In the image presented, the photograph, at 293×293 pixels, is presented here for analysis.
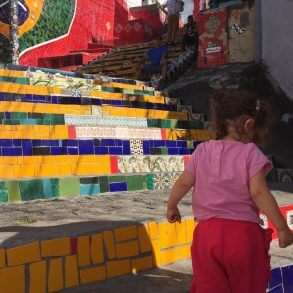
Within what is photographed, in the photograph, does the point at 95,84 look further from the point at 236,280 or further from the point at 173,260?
the point at 236,280

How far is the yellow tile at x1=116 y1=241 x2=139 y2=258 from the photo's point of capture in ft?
8.98

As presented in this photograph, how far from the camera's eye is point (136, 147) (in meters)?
5.74

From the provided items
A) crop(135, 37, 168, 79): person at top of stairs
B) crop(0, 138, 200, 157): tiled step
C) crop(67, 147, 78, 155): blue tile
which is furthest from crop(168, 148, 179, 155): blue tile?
crop(135, 37, 168, 79): person at top of stairs

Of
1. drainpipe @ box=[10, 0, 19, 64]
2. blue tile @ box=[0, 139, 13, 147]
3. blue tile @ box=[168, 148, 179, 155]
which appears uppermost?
drainpipe @ box=[10, 0, 19, 64]

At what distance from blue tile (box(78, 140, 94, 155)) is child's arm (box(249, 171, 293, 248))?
3.28 m

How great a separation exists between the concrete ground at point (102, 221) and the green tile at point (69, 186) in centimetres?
10

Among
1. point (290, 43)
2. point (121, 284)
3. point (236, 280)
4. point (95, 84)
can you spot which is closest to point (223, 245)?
point (236, 280)

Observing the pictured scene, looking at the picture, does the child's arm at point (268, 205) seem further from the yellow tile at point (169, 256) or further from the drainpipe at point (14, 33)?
the drainpipe at point (14, 33)

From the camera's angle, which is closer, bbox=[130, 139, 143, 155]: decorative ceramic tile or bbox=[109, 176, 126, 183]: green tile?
bbox=[109, 176, 126, 183]: green tile

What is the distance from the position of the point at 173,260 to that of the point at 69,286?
85cm

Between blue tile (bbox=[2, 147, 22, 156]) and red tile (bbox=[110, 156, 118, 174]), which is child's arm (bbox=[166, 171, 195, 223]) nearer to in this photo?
blue tile (bbox=[2, 147, 22, 156])

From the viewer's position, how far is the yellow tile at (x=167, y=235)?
9.97ft

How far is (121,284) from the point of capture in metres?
2.56

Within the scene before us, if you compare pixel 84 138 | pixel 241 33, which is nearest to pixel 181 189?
pixel 84 138
